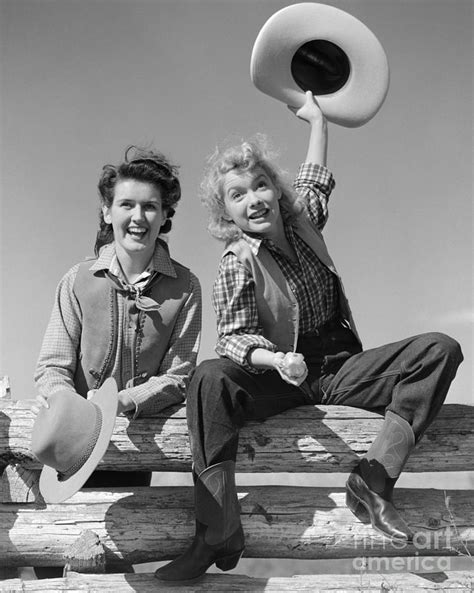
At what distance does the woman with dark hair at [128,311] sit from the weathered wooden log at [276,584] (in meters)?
0.74

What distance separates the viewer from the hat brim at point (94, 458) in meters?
3.32

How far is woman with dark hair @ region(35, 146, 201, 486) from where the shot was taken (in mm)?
4113

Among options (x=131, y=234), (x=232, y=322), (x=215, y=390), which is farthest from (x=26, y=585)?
(x=131, y=234)

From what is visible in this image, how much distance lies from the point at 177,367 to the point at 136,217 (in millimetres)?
952

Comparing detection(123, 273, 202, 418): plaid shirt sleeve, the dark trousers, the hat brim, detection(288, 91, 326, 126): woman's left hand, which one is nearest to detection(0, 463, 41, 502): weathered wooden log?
the hat brim

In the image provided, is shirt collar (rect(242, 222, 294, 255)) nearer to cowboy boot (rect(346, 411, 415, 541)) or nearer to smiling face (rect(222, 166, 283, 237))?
smiling face (rect(222, 166, 283, 237))

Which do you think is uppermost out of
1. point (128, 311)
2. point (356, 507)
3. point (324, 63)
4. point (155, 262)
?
point (324, 63)

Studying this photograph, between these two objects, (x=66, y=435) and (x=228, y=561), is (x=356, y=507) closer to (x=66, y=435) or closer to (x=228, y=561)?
(x=228, y=561)

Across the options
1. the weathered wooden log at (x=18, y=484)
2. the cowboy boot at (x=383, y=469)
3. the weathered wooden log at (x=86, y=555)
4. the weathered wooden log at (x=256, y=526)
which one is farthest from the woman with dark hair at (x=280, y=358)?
the weathered wooden log at (x=18, y=484)

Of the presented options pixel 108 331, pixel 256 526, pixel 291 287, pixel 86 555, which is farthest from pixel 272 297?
pixel 86 555

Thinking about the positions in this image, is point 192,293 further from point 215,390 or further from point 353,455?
point 353,455

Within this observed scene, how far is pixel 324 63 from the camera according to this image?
17.2 feet

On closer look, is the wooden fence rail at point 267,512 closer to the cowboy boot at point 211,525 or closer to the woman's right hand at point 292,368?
the cowboy boot at point 211,525

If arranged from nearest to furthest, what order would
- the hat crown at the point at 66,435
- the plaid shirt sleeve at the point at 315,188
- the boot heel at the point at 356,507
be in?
the hat crown at the point at 66,435
the boot heel at the point at 356,507
the plaid shirt sleeve at the point at 315,188
